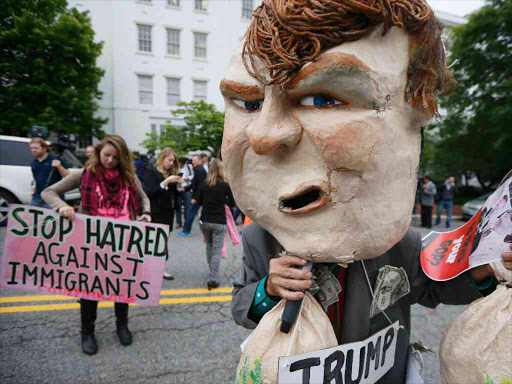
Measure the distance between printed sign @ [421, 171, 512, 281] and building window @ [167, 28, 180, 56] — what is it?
2342 centimetres

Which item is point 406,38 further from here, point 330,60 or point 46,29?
point 46,29

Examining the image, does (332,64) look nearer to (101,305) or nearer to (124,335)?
(124,335)

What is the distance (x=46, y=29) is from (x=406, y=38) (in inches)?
741

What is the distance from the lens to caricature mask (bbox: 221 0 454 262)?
820mm

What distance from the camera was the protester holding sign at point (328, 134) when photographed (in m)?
0.80

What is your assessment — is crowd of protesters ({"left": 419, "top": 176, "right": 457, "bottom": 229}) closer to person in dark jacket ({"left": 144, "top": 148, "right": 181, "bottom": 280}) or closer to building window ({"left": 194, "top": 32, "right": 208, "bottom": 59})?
person in dark jacket ({"left": 144, "top": 148, "right": 181, "bottom": 280})

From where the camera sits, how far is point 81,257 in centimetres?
267

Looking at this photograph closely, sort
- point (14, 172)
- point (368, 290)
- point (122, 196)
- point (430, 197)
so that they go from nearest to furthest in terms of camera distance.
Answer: point (368, 290) → point (122, 196) → point (14, 172) → point (430, 197)

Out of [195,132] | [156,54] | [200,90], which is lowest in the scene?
[195,132]

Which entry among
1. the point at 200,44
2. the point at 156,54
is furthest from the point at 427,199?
the point at 156,54

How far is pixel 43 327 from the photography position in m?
3.01

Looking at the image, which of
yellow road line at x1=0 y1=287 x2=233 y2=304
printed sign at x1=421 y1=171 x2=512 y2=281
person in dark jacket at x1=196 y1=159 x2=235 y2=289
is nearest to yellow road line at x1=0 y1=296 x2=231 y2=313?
yellow road line at x1=0 y1=287 x2=233 y2=304

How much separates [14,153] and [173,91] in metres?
16.1

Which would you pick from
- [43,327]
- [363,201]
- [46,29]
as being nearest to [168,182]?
[43,327]
